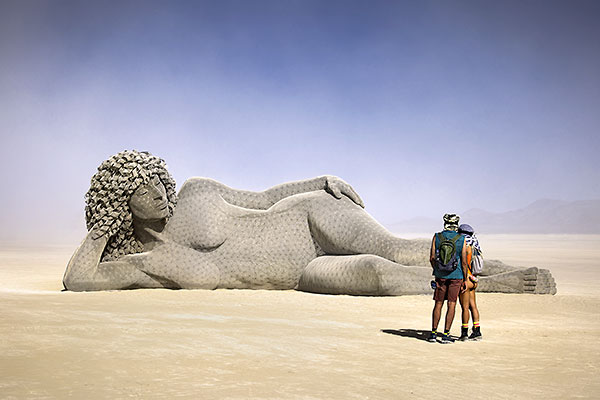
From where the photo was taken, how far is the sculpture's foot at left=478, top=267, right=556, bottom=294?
876 centimetres

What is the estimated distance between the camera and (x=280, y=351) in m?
4.59

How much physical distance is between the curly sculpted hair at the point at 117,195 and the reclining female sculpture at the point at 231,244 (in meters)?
0.01

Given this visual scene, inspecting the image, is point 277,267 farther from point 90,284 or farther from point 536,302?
point 536,302

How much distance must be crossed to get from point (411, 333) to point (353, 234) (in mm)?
4123

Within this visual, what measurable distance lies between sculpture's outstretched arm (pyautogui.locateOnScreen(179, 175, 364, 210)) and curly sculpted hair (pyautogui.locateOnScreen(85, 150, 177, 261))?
3.27ft

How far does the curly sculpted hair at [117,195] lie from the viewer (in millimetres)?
9172

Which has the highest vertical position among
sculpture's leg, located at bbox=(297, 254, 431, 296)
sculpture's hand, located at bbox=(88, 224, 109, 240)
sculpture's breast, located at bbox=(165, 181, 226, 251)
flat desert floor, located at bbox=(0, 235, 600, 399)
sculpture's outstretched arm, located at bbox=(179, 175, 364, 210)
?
sculpture's outstretched arm, located at bbox=(179, 175, 364, 210)

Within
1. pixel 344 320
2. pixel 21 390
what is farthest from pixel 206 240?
pixel 21 390

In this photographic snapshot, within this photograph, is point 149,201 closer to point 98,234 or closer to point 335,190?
point 98,234

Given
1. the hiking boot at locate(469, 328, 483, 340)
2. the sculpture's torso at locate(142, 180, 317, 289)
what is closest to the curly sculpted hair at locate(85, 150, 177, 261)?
the sculpture's torso at locate(142, 180, 317, 289)

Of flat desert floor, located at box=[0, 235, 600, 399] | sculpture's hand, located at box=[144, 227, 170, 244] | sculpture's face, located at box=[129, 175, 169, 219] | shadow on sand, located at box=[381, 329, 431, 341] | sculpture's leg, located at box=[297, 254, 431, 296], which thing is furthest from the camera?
sculpture's hand, located at box=[144, 227, 170, 244]

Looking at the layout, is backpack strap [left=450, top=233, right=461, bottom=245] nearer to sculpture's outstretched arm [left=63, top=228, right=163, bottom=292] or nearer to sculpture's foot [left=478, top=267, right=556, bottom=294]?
sculpture's foot [left=478, top=267, right=556, bottom=294]

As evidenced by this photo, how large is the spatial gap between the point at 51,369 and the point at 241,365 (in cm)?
117

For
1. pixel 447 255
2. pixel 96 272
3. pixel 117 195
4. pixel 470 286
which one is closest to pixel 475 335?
pixel 470 286
